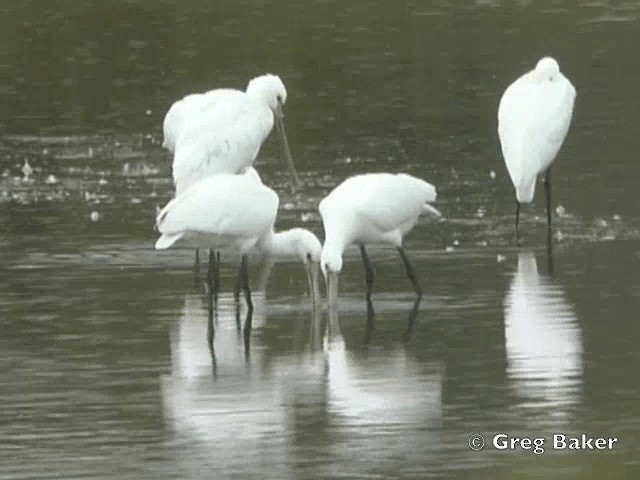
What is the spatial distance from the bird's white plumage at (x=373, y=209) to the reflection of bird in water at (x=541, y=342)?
72 cm

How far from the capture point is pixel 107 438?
1025 centimetres

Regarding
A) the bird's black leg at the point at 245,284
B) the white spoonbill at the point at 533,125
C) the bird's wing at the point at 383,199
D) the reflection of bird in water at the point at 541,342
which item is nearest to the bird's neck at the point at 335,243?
the bird's wing at the point at 383,199

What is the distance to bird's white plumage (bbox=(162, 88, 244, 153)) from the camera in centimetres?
1541

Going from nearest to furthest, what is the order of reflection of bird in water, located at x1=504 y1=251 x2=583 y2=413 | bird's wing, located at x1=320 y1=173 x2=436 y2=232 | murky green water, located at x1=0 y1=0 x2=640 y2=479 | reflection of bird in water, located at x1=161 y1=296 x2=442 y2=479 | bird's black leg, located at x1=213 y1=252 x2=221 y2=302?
reflection of bird in water, located at x1=161 y1=296 x2=442 y2=479, murky green water, located at x1=0 y1=0 x2=640 y2=479, reflection of bird in water, located at x1=504 y1=251 x2=583 y2=413, bird's wing, located at x1=320 y1=173 x2=436 y2=232, bird's black leg, located at x1=213 y1=252 x2=221 y2=302

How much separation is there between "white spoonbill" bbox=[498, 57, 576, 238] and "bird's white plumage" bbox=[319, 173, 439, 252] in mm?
2058

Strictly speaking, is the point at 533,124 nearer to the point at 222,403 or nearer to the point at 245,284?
the point at 245,284

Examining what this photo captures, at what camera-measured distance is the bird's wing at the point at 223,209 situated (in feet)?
41.6

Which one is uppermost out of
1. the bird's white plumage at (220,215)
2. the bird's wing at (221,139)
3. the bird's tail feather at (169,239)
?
the bird's wing at (221,139)

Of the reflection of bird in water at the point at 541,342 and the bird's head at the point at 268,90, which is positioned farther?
the bird's head at the point at 268,90

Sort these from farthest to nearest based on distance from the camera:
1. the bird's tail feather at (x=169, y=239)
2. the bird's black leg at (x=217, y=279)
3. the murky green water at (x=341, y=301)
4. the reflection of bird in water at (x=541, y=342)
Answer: the bird's black leg at (x=217, y=279), the bird's tail feather at (x=169, y=239), the reflection of bird in water at (x=541, y=342), the murky green water at (x=341, y=301)

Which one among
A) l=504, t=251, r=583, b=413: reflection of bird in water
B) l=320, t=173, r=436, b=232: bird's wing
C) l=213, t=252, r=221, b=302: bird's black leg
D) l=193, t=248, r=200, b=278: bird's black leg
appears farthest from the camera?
l=193, t=248, r=200, b=278: bird's black leg

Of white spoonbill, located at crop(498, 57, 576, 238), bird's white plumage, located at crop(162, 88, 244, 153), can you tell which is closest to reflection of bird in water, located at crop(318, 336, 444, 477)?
bird's white plumage, located at crop(162, 88, 244, 153)

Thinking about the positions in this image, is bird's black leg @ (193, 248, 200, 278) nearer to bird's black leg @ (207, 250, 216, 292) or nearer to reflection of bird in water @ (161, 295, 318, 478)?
bird's black leg @ (207, 250, 216, 292)

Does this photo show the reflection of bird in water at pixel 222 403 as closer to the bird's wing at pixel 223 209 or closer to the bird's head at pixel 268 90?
the bird's wing at pixel 223 209
